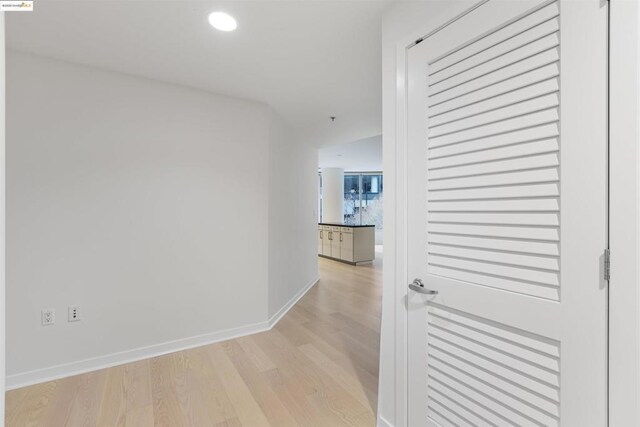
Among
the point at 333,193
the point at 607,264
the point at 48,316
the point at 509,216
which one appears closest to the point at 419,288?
the point at 509,216

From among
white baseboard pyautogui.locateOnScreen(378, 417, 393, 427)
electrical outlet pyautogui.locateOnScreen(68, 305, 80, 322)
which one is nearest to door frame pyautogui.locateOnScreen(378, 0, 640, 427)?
white baseboard pyautogui.locateOnScreen(378, 417, 393, 427)

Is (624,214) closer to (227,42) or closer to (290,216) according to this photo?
(227,42)

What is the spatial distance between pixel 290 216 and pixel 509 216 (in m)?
3.05

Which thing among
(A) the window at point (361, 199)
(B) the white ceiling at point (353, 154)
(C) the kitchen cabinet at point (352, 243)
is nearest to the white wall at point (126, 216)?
(B) the white ceiling at point (353, 154)

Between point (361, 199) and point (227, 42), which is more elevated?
point (227, 42)

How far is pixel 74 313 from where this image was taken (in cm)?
230

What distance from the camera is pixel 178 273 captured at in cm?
272

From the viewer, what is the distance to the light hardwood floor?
1814 millimetres

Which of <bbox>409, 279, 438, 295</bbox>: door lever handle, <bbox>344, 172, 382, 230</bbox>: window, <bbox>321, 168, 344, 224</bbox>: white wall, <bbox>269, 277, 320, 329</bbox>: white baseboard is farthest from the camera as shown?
<bbox>344, 172, 382, 230</bbox>: window

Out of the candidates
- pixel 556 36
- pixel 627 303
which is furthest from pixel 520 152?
pixel 627 303

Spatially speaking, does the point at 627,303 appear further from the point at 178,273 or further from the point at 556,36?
the point at 178,273

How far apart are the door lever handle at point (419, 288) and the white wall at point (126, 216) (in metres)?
1.98

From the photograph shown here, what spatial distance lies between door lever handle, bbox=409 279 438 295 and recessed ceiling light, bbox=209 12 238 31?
5.78 feet

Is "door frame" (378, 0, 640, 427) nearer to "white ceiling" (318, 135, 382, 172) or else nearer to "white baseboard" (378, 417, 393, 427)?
"white baseboard" (378, 417, 393, 427)
